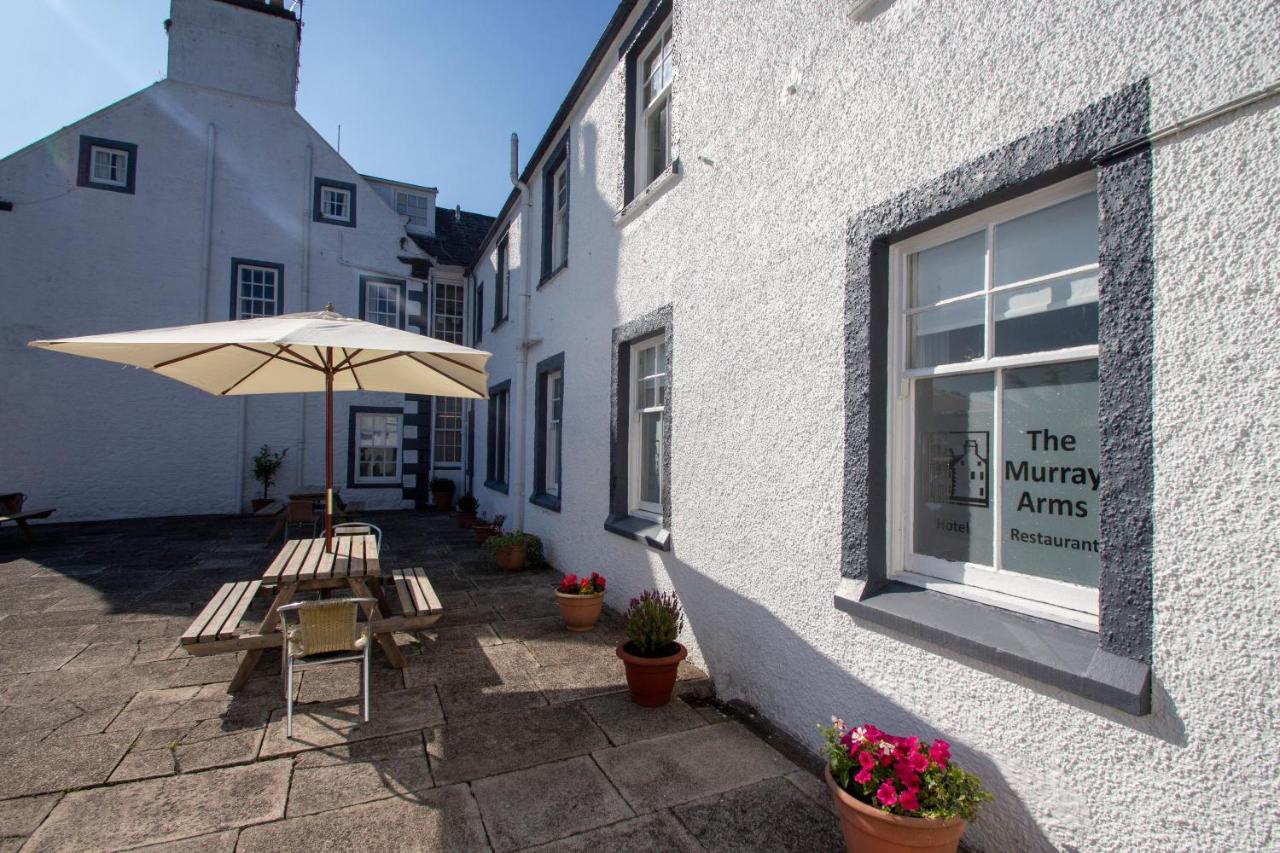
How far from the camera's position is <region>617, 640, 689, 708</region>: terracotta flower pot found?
415cm

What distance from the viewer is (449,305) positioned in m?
16.9

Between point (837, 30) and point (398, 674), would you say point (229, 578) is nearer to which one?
point (398, 674)

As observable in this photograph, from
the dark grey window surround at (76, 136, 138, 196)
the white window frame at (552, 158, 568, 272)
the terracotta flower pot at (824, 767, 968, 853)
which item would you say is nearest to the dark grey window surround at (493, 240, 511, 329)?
the white window frame at (552, 158, 568, 272)

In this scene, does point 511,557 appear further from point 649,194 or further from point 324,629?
point 649,194

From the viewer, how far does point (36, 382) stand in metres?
12.6

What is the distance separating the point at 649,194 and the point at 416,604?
4.01m

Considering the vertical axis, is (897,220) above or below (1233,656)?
above

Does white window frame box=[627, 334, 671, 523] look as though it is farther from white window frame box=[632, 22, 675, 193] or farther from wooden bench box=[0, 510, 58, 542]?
wooden bench box=[0, 510, 58, 542]

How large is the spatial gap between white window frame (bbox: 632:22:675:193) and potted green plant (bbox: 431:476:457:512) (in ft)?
36.7

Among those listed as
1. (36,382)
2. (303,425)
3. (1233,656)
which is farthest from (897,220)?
(36,382)

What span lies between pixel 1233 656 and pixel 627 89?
21.2ft

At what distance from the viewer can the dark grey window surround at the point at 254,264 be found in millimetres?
14039

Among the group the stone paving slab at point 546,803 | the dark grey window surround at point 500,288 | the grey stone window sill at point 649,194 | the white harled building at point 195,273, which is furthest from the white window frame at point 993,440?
the white harled building at point 195,273

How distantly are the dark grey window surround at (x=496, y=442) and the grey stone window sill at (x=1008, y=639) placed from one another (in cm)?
835
